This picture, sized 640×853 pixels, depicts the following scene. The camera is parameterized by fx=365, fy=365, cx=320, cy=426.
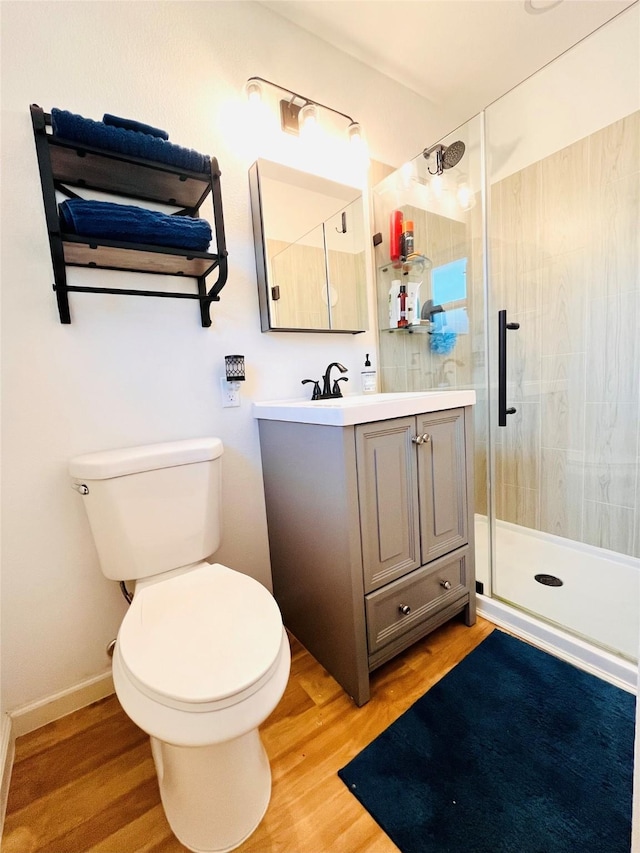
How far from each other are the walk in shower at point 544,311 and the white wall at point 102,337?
767mm

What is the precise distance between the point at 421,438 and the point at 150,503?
888 millimetres

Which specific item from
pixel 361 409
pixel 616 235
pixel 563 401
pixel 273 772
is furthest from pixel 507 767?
pixel 616 235

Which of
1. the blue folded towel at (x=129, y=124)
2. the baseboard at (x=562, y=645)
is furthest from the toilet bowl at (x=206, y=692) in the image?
the blue folded towel at (x=129, y=124)

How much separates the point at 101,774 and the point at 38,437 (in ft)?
3.21

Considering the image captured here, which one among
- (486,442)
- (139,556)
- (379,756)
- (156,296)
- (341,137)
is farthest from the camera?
(486,442)

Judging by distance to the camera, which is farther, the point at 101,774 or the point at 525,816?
the point at 101,774

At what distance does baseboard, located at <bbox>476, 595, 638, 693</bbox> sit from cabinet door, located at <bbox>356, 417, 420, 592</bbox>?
525 mm

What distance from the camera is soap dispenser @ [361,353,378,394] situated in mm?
1824

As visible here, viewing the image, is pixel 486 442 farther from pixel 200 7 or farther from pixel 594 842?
pixel 200 7

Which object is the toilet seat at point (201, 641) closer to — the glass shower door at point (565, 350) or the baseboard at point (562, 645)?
the baseboard at point (562, 645)

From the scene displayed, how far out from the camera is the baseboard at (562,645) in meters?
1.16

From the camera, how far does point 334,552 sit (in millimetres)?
1156

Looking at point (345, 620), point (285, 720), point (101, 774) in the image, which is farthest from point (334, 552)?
point (101, 774)

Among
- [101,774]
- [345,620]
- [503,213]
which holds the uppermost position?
[503,213]
